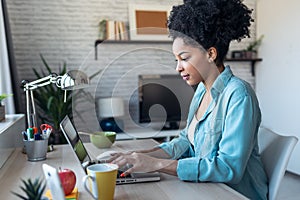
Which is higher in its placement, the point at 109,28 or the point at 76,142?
the point at 109,28

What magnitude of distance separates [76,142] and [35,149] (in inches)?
11.1

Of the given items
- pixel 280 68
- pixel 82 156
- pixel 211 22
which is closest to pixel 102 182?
pixel 82 156

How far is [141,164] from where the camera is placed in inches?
35.4

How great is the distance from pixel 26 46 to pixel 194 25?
8.48ft

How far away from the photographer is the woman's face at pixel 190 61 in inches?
35.9

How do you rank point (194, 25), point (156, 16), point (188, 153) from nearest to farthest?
point (194, 25), point (188, 153), point (156, 16)

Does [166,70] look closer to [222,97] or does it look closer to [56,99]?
[222,97]

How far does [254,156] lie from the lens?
3.38ft

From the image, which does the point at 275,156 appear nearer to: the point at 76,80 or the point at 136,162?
the point at 136,162

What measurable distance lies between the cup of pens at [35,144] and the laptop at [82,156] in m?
0.19

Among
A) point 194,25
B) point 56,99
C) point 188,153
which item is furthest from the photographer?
point 56,99

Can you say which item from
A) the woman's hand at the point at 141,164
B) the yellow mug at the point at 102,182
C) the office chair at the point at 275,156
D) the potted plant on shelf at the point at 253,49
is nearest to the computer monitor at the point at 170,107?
the woman's hand at the point at 141,164

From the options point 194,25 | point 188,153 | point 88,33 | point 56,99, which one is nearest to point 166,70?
point 194,25

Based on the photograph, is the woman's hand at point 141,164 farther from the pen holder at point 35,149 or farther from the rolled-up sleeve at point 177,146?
the pen holder at point 35,149
